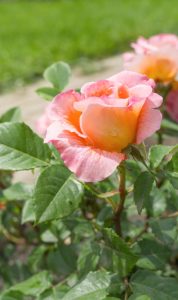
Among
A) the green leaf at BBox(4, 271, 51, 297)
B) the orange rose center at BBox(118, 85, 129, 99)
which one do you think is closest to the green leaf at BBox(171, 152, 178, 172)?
the orange rose center at BBox(118, 85, 129, 99)

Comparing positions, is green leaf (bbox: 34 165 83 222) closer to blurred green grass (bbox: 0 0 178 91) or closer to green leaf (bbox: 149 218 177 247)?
green leaf (bbox: 149 218 177 247)

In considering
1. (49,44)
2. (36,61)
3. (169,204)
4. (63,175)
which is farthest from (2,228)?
(49,44)

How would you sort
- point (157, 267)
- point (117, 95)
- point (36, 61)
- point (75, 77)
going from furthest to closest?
point (36, 61)
point (75, 77)
point (157, 267)
point (117, 95)

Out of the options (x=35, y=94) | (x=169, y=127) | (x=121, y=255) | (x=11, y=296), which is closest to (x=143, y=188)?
(x=121, y=255)

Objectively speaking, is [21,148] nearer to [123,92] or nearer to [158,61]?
[123,92]

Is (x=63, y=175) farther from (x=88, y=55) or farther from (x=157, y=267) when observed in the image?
(x=88, y=55)

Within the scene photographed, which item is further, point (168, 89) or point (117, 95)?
point (168, 89)

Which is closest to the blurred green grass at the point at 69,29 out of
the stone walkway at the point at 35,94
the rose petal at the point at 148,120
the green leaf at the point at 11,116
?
the stone walkway at the point at 35,94

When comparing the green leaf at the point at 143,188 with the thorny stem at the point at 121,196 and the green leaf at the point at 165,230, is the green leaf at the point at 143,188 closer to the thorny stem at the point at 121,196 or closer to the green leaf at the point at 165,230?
the thorny stem at the point at 121,196
